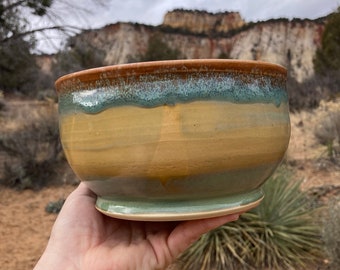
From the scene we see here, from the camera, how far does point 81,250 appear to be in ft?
3.59

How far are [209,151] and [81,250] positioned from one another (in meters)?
0.55

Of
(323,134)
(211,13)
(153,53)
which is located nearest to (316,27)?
(211,13)

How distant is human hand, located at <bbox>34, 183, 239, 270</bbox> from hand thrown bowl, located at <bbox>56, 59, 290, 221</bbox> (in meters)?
0.17

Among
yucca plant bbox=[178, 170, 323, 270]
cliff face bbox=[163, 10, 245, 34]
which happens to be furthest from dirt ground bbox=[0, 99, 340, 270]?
cliff face bbox=[163, 10, 245, 34]

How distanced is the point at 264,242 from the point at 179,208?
2228 millimetres

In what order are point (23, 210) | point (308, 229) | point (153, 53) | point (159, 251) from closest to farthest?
point (159, 251) → point (308, 229) → point (23, 210) → point (153, 53)

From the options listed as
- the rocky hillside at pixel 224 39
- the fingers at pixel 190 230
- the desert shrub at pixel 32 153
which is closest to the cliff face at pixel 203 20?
the rocky hillside at pixel 224 39

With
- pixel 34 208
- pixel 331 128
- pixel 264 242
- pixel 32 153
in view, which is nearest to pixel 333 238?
pixel 264 242

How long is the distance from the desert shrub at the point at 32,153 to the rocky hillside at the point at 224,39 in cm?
2000

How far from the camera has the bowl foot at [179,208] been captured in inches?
31.1

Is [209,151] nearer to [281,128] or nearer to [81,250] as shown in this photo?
[281,128]

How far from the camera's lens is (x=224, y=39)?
107ft

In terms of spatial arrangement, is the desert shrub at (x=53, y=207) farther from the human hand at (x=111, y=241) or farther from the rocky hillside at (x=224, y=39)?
the rocky hillside at (x=224, y=39)

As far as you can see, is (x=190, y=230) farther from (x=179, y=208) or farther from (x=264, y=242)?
(x=264, y=242)
